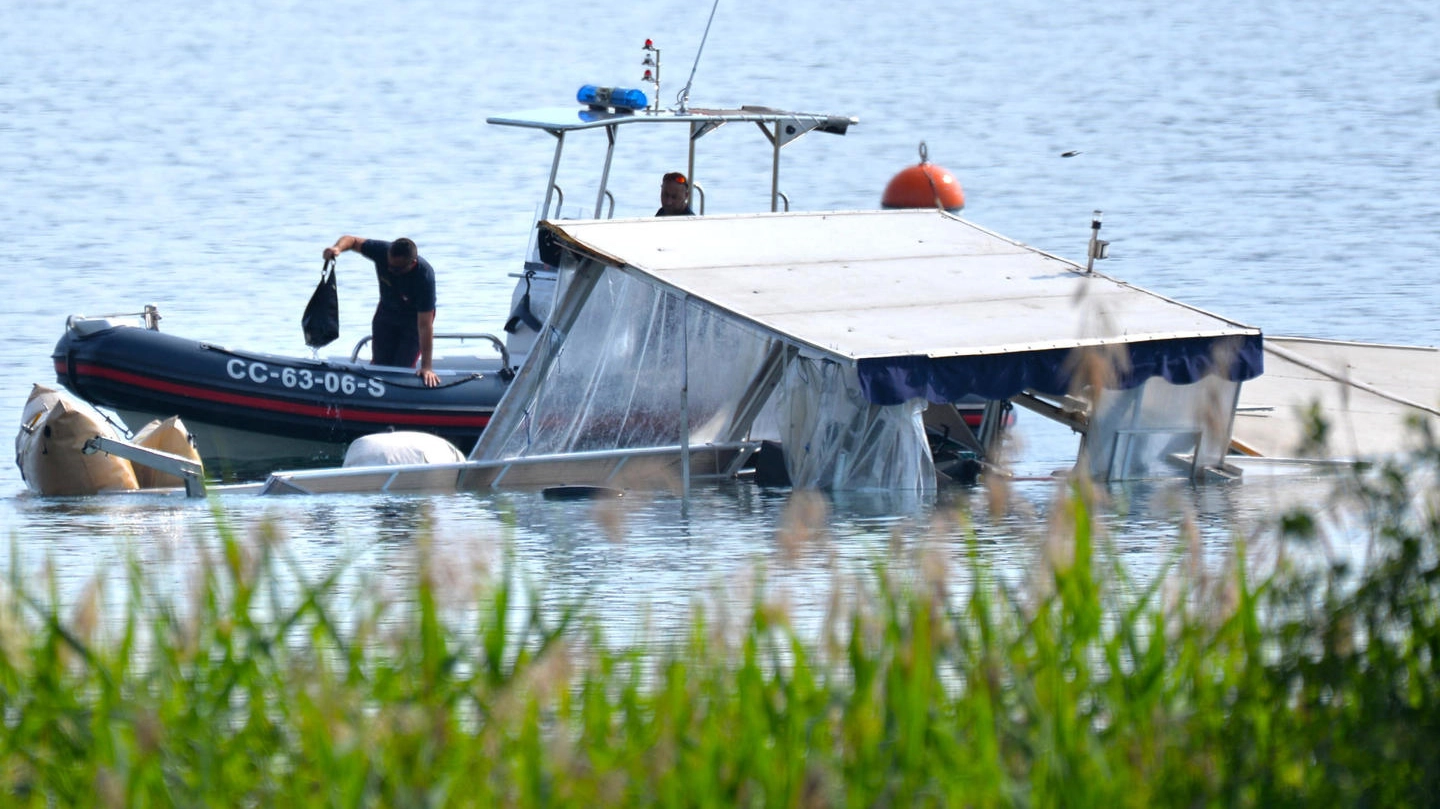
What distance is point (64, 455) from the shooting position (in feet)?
44.9

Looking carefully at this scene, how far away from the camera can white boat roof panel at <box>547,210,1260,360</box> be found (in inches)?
496

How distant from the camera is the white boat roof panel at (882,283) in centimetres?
1261

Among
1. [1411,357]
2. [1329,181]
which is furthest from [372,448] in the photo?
[1329,181]

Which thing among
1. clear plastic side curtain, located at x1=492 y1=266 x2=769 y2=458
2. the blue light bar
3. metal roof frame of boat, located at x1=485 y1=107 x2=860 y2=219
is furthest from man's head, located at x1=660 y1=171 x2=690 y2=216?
clear plastic side curtain, located at x1=492 y1=266 x2=769 y2=458

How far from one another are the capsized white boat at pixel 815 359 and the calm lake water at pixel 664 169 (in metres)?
0.37

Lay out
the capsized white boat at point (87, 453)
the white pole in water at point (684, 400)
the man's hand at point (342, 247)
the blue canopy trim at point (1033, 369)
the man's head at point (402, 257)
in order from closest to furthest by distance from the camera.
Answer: the blue canopy trim at point (1033, 369) < the white pole in water at point (684, 400) < the capsized white boat at point (87, 453) < the man's hand at point (342, 247) < the man's head at point (402, 257)

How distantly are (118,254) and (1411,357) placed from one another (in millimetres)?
17341

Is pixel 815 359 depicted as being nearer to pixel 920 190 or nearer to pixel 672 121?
pixel 672 121

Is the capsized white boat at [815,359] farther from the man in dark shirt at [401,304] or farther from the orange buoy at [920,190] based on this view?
the orange buoy at [920,190]

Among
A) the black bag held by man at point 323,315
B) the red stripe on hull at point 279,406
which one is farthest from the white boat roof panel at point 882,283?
the black bag held by man at point 323,315

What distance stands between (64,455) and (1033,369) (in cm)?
600

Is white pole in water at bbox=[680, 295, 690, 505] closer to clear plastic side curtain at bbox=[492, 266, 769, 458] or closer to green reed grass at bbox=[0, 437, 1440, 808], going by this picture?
clear plastic side curtain at bbox=[492, 266, 769, 458]

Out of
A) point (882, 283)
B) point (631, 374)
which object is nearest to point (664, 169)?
point (631, 374)

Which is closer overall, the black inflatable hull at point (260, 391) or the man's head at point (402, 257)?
the man's head at point (402, 257)
